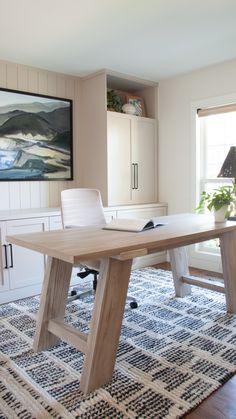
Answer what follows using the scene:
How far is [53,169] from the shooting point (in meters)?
3.86

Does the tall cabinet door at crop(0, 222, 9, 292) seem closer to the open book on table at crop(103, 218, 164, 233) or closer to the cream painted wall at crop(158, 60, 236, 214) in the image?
the open book on table at crop(103, 218, 164, 233)

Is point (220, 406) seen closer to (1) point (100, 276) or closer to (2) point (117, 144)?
(1) point (100, 276)

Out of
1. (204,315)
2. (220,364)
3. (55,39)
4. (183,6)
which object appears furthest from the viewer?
(55,39)

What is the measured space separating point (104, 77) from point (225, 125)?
145cm

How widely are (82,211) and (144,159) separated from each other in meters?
1.55

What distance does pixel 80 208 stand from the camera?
291cm

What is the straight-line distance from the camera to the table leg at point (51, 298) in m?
2.06

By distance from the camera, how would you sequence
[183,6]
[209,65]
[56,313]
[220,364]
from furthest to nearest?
1. [209,65]
2. [183,6]
3. [56,313]
4. [220,364]

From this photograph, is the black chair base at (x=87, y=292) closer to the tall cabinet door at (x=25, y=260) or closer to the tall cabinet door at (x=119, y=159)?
the tall cabinet door at (x=25, y=260)

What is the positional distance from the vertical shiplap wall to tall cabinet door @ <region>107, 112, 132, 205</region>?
0.52 metres

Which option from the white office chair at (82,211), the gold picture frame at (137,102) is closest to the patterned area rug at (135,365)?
the white office chair at (82,211)

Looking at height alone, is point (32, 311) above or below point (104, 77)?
below

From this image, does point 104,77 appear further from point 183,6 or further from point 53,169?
point 183,6

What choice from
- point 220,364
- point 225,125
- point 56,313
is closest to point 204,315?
point 220,364
